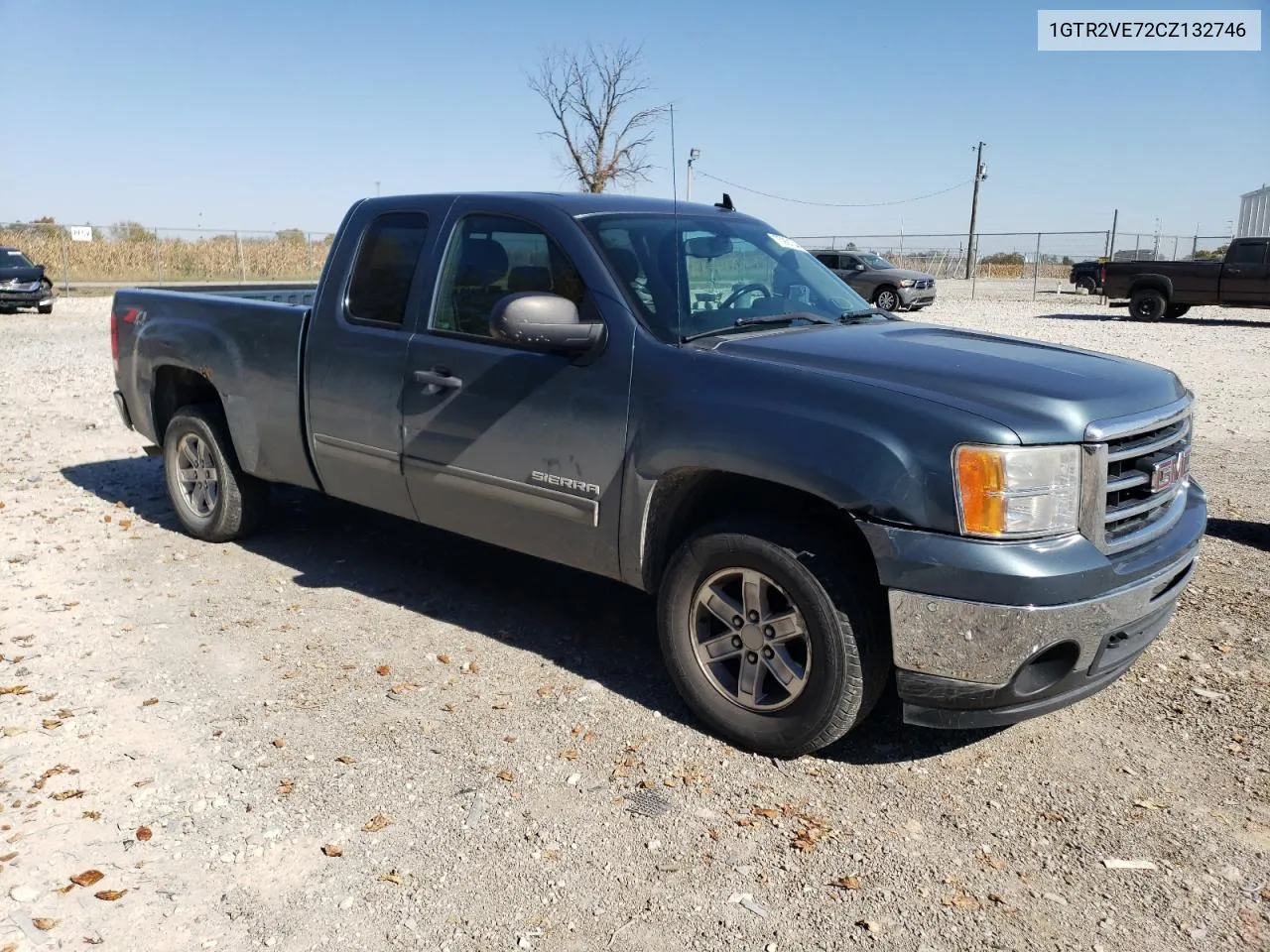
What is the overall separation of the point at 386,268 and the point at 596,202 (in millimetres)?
1096

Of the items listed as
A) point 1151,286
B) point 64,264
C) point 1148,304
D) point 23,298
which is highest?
point 64,264

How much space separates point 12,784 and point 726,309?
10.1 feet

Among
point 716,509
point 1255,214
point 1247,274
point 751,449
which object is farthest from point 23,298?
point 1255,214

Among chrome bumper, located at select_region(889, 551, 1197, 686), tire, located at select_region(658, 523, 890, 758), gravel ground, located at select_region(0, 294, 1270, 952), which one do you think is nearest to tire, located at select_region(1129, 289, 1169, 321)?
gravel ground, located at select_region(0, 294, 1270, 952)

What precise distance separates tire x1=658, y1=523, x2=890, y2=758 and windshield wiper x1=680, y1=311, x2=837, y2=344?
0.76 m

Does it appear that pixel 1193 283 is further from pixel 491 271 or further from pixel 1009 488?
pixel 1009 488

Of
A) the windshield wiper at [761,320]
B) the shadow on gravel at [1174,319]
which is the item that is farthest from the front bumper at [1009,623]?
the shadow on gravel at [1174,319]

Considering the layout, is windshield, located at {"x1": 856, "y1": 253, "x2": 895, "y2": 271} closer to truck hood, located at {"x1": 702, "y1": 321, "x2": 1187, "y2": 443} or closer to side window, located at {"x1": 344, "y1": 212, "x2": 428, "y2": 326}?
side window, located at {"x1": 344, "y1": 212, "x2": 428, "y2": 326}

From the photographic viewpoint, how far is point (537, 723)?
3982 mm

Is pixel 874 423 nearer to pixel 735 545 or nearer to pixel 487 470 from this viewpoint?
pixel 735 545

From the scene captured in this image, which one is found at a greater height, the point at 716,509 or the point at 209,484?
the point at 716,509

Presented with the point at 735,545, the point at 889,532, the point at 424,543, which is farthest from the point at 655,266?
the point at 424,543

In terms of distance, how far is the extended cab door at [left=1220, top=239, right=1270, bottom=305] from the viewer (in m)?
21.4

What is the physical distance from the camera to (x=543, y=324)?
382 cm
